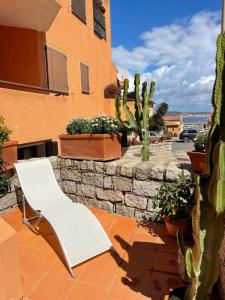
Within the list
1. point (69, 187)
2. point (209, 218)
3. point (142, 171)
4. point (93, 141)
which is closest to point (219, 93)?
point (209, 218)

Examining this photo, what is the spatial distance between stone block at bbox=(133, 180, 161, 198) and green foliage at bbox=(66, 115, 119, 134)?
1.14 m

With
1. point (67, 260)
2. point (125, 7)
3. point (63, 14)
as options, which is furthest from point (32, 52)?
point (125, 7)

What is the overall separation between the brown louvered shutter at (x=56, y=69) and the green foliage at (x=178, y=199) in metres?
4.29

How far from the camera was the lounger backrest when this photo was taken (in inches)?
136

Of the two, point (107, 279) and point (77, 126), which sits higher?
point (77, 126)

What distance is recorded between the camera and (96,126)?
14.3 ft

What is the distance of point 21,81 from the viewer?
19.4 ft

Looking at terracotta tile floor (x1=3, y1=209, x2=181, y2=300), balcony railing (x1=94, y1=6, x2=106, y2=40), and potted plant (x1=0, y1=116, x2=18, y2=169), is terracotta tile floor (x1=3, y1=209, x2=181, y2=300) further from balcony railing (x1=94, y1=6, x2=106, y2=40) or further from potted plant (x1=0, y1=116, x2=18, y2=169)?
balcony railing (x1=94, y1=6, x2=106, y2=40)

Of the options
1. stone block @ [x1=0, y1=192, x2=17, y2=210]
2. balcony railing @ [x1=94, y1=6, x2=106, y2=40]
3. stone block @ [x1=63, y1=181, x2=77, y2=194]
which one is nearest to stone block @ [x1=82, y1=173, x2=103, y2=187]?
stone block @ [x1=63, y1=181, x2=77, y2=194]

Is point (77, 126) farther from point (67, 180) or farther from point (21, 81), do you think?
point (21, 81)

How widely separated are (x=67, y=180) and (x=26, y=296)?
2567mm

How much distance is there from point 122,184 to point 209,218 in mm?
2390

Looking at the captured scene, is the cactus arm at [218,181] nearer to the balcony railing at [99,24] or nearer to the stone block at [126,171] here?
the stone block at [126,171]

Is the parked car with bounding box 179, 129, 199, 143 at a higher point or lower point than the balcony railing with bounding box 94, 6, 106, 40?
lower
